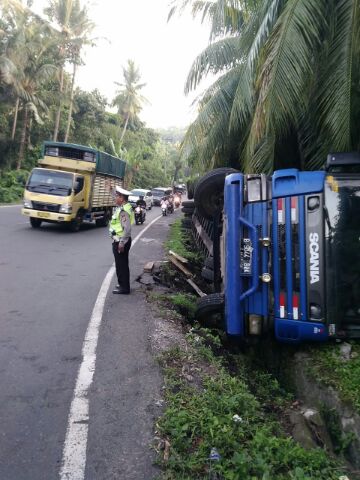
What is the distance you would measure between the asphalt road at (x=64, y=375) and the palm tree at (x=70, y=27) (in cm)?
2518

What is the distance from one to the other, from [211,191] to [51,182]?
849 cm

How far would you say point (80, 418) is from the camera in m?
3.40

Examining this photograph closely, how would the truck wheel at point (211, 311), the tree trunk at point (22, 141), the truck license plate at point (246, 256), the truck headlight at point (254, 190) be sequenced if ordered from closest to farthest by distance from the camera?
1. the truck license plate at point (246, 256)
2. the truck headlight at point (254, 190)
3. the truck wheel at point (211, 311)
4. the tree trunk at point (22, 141)

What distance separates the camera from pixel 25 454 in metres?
2.94

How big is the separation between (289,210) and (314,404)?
1884mm

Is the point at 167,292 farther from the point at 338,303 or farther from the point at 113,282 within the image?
the point at 338,303

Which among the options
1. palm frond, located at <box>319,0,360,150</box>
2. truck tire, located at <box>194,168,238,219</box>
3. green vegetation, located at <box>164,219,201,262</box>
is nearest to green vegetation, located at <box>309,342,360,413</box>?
palm frond, located at <box>319,0,360,150</box>

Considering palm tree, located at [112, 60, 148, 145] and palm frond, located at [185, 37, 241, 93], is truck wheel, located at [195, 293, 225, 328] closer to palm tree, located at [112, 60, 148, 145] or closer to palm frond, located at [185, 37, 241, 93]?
palm frond, located at [185, 37, 241, 93]

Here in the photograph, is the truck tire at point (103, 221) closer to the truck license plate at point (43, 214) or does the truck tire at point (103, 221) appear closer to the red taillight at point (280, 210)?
the truck license plate at point (43, 214)

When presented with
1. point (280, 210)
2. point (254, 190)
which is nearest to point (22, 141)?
point (254, 190)

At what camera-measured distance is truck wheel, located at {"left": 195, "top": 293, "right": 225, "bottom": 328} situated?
556cm

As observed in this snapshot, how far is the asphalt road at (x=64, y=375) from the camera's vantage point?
2932 mm

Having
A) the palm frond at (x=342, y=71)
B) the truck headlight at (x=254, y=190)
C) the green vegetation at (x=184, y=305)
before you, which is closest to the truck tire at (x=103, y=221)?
the green vegetation at (x=184, y=305)

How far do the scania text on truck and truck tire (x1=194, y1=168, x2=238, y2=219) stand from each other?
7.73m
